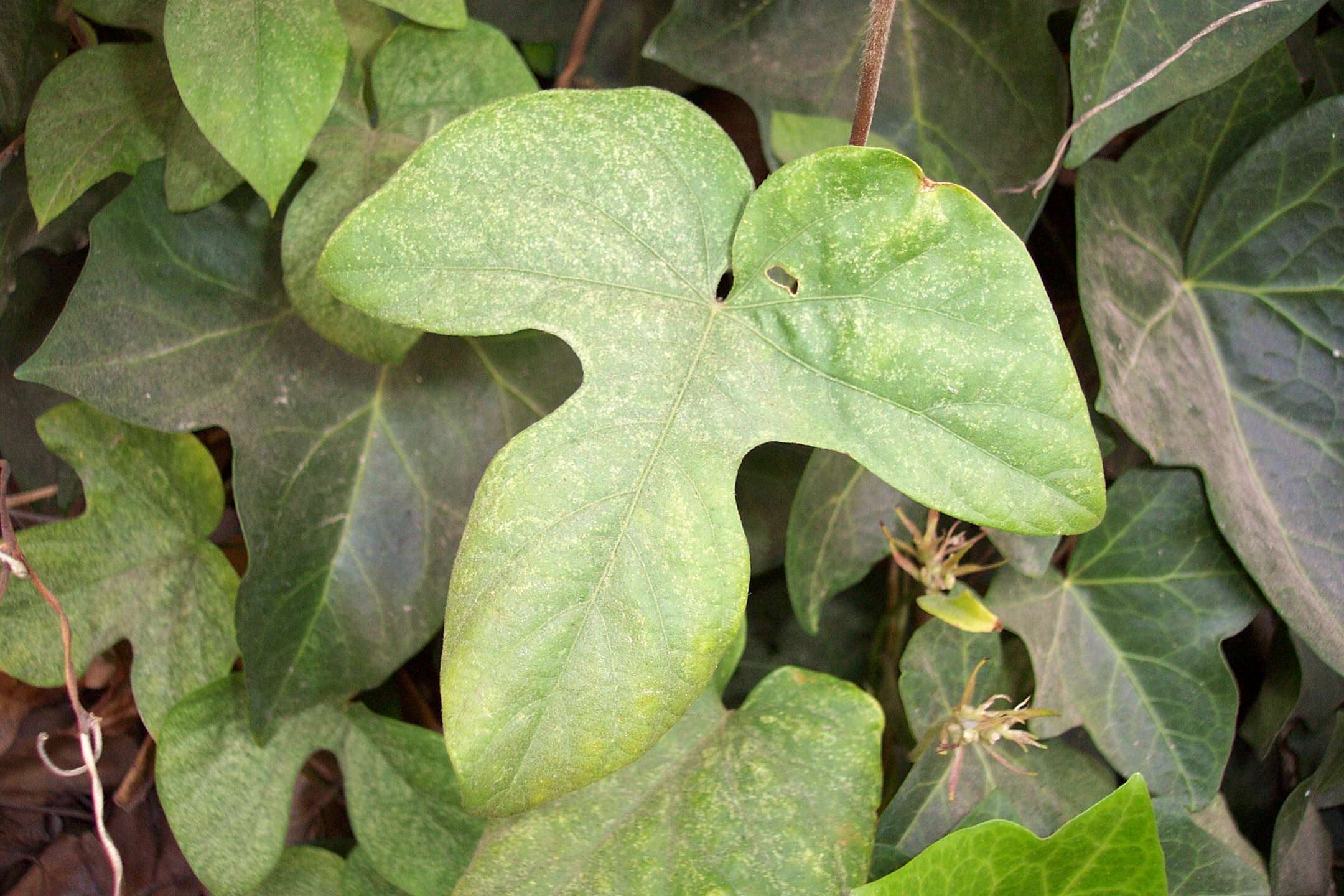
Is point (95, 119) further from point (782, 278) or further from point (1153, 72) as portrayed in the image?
point (1153, 72)

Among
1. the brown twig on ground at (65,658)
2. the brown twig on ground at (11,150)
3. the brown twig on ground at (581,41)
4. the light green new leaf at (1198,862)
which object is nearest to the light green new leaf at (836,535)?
the light green new leaf at (1198,862)

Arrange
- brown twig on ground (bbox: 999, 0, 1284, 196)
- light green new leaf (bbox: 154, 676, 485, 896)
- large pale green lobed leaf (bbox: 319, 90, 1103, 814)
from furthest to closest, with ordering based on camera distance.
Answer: light green new leaf (bbox: 154, 676, 485, 896)
brown twig on ground (bbox: 999, 0, 1284, 196)
large pale green lobed leaf (bbox: 319, 90, 1103, 814)

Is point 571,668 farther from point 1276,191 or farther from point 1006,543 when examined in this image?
point 1276,191

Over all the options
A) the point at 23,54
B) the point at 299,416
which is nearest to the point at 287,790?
the point at 299,416

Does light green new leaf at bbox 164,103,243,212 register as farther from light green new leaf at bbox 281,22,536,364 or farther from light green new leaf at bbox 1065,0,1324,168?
light green new leaf at bbox 1065,0,1324,168

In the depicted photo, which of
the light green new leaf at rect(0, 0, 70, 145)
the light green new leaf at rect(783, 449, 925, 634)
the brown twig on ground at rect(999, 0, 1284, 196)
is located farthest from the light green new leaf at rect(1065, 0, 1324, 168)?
the light green new leaf at rect(0, 0, 70, 145)

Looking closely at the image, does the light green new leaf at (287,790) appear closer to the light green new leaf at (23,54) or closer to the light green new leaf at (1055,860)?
the light green new leaf at (1055,860)
